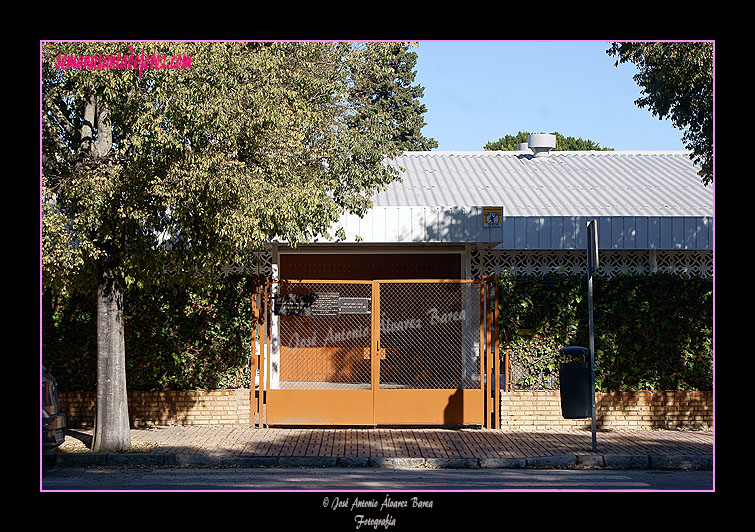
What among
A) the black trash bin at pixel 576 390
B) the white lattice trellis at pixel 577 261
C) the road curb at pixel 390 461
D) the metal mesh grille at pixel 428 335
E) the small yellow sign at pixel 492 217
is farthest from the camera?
the white lattice trellis at pixel 577 261

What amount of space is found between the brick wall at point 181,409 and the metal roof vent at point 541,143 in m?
13.2

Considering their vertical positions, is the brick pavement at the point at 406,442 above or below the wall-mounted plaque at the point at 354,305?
below

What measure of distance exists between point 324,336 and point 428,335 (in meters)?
1.93

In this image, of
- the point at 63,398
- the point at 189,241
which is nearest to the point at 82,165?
the point at 189,241

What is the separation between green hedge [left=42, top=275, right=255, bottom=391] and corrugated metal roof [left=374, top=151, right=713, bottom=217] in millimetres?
5635

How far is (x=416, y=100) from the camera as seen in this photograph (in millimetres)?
48844

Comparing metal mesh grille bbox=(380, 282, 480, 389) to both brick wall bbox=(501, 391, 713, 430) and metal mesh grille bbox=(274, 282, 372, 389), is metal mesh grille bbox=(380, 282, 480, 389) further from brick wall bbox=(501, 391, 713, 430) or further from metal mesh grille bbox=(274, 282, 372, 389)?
brick wall bbox=(501, 391, 713, 430)

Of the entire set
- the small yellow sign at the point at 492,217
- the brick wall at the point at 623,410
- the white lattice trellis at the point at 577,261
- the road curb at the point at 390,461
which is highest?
the small yellow sign at the point at 492,217

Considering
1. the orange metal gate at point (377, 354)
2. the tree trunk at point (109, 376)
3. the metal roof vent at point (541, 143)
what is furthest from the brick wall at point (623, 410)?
the metal roof vent at point (541, 143)

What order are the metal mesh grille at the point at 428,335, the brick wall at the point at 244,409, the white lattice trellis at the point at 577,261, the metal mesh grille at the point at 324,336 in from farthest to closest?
the white lattice trellis at the point at 577,261, the metal mesh grille at the point at 428,335, the metal mesh grille at the point at 324,336, the brick wall at the point at 244,409

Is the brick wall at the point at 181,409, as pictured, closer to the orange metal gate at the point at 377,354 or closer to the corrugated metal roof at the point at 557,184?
the orange metal gate at the point at 377,354

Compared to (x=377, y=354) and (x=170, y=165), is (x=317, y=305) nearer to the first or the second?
(x=377, y=354)

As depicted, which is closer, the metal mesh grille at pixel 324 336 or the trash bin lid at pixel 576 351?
the trash bin lid at pixel 576 351

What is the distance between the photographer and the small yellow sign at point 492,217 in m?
14.2
